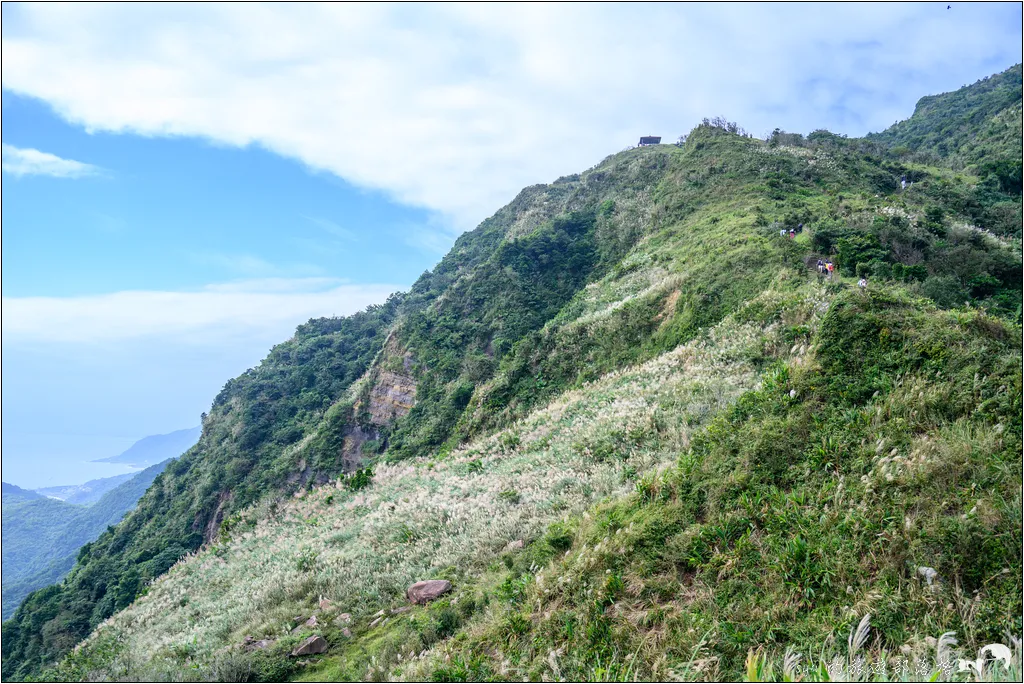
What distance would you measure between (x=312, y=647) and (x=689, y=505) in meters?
Answer: 4.48

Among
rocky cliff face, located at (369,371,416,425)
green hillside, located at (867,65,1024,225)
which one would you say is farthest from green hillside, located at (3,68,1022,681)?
green hillside, located at (867,65,1024,225)

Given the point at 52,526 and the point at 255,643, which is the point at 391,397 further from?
the point at 52,526

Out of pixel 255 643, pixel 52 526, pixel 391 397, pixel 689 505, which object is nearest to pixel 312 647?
pixel 255 643

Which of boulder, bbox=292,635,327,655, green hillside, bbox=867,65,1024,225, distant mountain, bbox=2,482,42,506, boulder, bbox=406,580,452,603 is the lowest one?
boulder, bbox=292,635,327,655

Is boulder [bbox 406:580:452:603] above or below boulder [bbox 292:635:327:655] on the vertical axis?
above

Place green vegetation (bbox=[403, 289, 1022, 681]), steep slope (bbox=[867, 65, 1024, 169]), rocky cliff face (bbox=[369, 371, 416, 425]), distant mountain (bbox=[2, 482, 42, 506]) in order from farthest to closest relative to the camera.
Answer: distant mountain (bbox=[2, 482, 42, 506])
steep slope (bbox=[867, 65, 1024, 169])
rocky cliff face (bbox=[369, 371, 416, 425])
green vegetation (bbox=[403, 289, 1022, 681])

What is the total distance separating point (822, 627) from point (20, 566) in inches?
4855

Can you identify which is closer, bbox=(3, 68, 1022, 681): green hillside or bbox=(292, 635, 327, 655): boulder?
bbox=(3, 68, 1022, 681): green hillside

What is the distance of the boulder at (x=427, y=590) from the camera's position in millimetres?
6543

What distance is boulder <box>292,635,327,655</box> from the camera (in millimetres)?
6266

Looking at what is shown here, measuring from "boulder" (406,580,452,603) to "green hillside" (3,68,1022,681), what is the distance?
0.15 m

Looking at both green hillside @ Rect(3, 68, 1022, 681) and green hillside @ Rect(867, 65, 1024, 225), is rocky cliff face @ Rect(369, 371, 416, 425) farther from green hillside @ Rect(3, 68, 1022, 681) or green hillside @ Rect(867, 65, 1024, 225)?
green hillside @ Rect(867, 65, 1024, 225)

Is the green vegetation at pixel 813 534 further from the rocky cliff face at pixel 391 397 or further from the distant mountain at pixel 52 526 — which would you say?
the distant mountain at pixel 52 526

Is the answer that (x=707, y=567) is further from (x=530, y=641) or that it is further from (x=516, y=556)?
(x=516, y=556)
